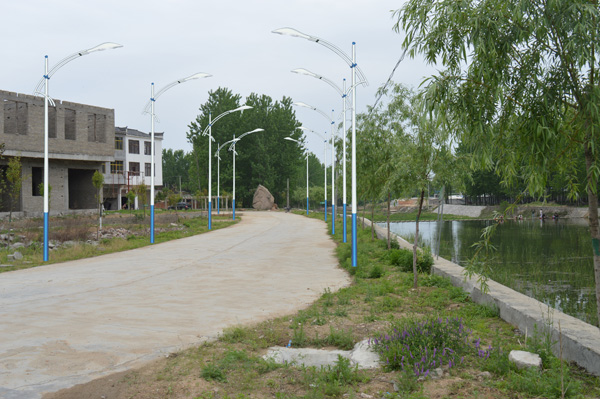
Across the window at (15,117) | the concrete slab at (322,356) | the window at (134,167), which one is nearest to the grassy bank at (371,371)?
the concrete slab at (322,356)

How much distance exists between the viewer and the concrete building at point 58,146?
4206 cm

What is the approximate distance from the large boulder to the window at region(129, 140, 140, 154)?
59.7ft

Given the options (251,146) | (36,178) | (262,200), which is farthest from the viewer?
(251,146)

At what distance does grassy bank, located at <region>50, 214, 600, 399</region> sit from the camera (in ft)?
17.6

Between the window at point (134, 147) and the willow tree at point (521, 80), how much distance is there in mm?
71969

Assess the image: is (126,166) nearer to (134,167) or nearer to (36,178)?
(134,167)

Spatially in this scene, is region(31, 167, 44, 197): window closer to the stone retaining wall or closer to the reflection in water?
the reflection in water

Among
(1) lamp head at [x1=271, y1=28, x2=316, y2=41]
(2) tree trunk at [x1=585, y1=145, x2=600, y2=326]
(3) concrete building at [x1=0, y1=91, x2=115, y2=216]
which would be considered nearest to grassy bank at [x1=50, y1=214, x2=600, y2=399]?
(2) tree trunk at [x1=585, y1=145, x2=600, y2=326]

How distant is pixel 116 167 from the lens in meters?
70.6

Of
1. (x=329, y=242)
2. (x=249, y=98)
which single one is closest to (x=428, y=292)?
(x=329, y=242)

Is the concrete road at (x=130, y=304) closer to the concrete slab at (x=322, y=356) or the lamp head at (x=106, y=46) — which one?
the concrete slab at (x=322, y=356)

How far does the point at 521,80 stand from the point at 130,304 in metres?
8.10

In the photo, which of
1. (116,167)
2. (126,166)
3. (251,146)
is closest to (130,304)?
(116,167)

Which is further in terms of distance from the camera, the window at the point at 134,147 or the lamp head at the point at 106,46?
the window at the point at 134,147
